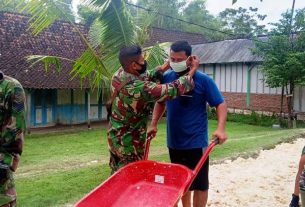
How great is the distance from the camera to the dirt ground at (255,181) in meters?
5.07

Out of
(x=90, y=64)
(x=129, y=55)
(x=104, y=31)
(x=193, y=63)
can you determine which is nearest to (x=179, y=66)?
(x=193, y=63)

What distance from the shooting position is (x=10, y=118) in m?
2.36

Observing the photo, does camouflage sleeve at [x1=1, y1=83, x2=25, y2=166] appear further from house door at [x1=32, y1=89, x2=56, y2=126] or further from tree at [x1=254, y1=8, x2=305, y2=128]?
house door at [x1=32, y1=89, x2=56, y2=126]

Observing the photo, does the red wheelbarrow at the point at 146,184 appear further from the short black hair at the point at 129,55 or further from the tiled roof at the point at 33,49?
the tiled roof at the point at 33,49

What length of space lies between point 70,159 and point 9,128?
802cm

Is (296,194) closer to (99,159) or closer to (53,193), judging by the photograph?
(53,193)

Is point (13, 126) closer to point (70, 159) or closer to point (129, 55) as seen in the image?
point (129, 55)

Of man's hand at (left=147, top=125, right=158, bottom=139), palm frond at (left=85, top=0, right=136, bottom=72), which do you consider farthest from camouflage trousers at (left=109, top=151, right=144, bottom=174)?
palm frond at (left=85, top=0, right=136, bottom=72)

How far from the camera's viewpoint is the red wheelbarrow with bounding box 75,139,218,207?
2.98 metres

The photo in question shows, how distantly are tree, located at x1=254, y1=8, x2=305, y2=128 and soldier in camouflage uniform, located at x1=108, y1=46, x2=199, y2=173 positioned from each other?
44.8 feet

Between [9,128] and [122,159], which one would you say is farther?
[122,159]

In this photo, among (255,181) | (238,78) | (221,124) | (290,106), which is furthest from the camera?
(238,78)

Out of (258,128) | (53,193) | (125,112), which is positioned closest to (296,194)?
(125,112)

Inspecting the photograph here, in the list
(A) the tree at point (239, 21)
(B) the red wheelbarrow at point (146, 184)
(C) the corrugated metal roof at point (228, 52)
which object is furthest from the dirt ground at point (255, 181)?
(A) the tree at point (239, 21)
